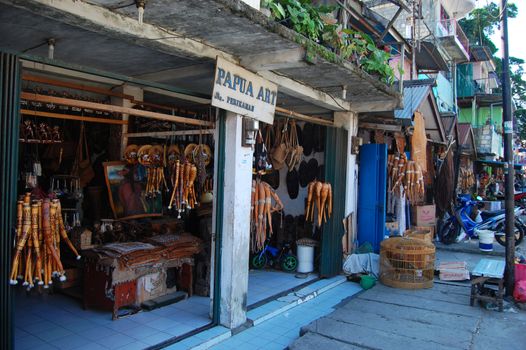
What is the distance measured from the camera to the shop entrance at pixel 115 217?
17.9ft

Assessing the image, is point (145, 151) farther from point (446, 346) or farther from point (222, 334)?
point (446, 346)

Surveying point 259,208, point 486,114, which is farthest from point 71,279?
point 486,114

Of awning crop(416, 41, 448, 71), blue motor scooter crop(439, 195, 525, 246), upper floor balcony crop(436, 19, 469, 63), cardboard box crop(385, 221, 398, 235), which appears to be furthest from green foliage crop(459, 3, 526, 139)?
cardboard box crop(385, 221, 398, 235)

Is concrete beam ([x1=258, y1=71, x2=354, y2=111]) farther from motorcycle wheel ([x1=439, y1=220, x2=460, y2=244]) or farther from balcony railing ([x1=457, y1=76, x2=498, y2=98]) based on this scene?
balcony railing ([x1=457, y1=76, x2=498, y2=98])

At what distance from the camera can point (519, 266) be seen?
22.5 ft

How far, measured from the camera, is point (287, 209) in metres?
9.51

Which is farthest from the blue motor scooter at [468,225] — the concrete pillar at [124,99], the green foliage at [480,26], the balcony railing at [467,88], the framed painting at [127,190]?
the green foliage at [480,26]

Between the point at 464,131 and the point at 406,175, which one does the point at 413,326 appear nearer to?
the point at 406,175

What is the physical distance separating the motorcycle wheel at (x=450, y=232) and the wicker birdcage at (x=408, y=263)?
4963 millimetres

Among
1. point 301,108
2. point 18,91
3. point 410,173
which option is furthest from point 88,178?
point 410,173

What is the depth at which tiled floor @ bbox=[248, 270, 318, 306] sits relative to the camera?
700 cm

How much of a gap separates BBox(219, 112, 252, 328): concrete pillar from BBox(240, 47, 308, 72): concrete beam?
2.32ft

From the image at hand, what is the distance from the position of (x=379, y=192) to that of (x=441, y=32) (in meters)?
14.7

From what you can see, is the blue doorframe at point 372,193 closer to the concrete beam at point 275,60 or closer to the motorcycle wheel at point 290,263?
the motorcycle wheel at point 290,263
